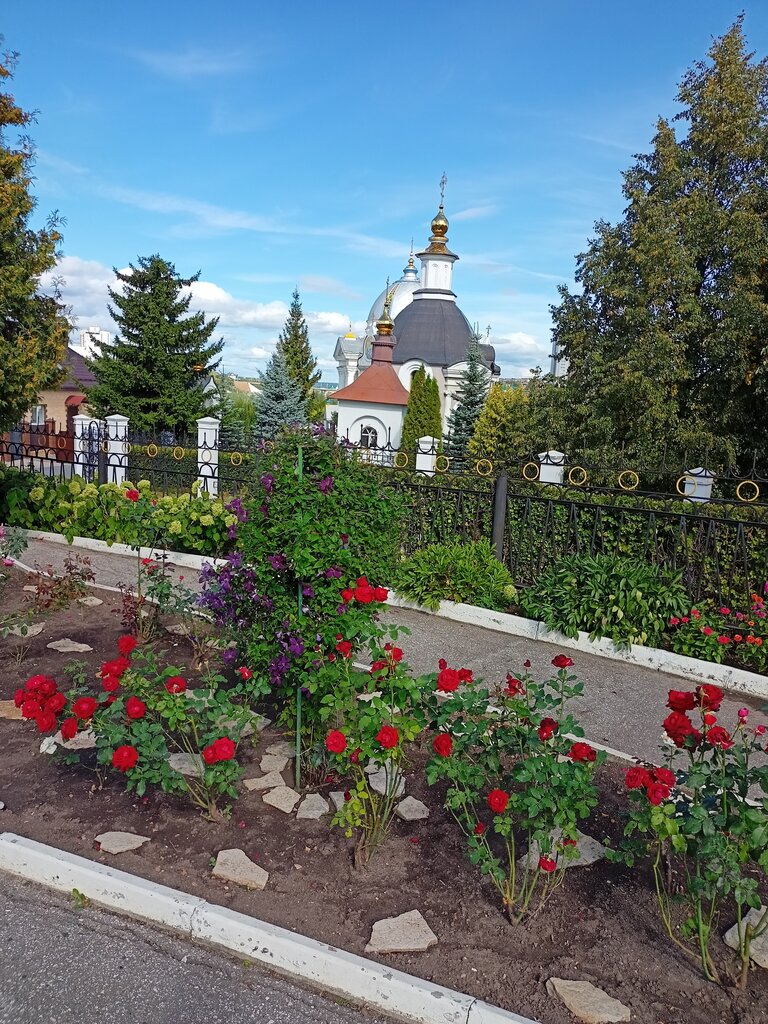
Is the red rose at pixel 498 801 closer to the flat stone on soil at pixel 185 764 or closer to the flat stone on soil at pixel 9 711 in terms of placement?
the flat stone on soil at pixel 185 764

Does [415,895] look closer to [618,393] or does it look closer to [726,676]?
[726,676]

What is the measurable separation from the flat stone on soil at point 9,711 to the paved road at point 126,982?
148 cm

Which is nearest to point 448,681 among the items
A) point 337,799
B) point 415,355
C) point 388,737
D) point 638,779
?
point 388,737

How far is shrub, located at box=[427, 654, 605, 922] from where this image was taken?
7.54ft

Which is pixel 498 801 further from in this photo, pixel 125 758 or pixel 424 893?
pixel 125 758

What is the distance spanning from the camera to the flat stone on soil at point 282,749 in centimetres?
348

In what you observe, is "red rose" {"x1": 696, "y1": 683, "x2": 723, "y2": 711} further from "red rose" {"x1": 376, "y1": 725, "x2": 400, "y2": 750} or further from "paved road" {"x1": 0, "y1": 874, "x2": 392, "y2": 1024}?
"paved road" {"x1": 0, "y1": 874, "x2": 392, "y2": 1024}

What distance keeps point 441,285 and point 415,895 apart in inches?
1750

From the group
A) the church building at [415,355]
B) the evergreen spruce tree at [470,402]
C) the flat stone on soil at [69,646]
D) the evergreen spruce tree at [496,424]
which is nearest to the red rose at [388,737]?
the flat stone on soil at [69,646]

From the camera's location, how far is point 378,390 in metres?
34.5

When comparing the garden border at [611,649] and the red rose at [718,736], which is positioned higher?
the red rose at [718,736]

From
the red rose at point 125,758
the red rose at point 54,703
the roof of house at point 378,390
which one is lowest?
the red rose at point 125,758

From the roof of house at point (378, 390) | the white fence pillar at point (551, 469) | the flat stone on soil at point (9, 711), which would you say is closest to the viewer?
the flat stone on soil at point (9, 711)

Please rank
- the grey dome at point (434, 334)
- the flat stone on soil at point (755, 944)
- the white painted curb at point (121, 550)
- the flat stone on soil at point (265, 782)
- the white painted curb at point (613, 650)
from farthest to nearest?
1. the grey dome at point (434, 334)
2. the white painted curb at point (121, 550)
3. the white painted curb at point (613, 650)
4. the flat stone on soil at point (265, 782)
5. the flat stone on soil at point (755, 944)
